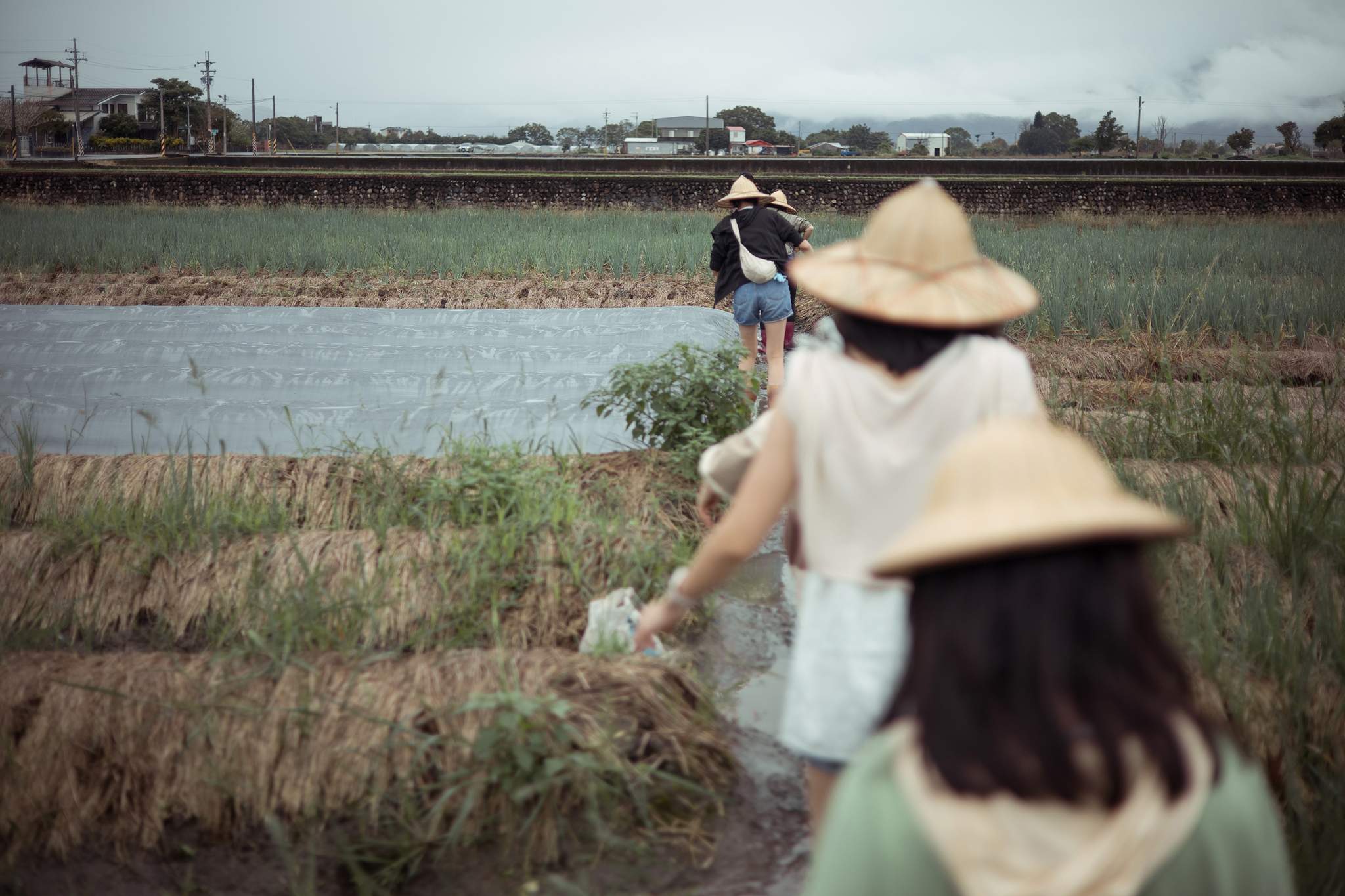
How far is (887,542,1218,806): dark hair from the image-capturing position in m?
0.69

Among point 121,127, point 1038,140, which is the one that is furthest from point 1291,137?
point 121,127

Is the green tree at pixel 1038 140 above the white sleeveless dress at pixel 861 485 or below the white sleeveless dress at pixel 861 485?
above

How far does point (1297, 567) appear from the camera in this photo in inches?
107

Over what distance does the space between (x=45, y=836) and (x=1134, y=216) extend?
60.8ft

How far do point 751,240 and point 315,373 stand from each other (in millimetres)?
2567

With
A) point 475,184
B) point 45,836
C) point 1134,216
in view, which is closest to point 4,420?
point 45,836

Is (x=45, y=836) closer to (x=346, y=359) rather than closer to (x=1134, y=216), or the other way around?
(x=346, y=359)

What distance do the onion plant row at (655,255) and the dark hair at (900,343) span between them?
5.95 meters

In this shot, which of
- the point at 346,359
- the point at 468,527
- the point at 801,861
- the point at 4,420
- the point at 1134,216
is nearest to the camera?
the point at 801,861

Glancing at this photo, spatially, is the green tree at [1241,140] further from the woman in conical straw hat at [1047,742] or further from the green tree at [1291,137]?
the woman in conical straw hat at [1047,742]

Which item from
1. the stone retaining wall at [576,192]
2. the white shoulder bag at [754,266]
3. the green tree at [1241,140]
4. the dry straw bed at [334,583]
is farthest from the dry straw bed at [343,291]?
the green tree at [1241,140]

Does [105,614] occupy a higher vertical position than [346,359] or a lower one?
lower

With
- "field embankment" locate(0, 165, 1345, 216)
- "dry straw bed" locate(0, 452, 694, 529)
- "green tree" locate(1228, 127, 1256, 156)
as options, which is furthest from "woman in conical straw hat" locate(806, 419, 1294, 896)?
"green tree" locate(1228, 127, 1256, 156)

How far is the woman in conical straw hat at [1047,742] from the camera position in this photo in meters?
0.70
